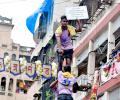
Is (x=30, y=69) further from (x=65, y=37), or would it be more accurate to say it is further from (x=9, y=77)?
(x=9, y=77)

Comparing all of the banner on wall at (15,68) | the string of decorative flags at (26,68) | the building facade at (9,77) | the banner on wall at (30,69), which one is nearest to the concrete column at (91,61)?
the string of decorative flags at (26,68)

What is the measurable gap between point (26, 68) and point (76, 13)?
11.0 feet

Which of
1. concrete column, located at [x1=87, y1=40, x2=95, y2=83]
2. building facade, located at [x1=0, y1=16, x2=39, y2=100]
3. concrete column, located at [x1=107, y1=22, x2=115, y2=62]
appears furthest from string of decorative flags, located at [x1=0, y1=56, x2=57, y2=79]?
building facade, located at [x1=0, y1=16, x2=39, y2=100]

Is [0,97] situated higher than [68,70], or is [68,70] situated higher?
[68,70]

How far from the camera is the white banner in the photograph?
26625mm

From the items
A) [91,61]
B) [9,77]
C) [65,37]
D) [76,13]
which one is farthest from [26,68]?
[9,77]

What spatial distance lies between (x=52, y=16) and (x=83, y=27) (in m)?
10.7

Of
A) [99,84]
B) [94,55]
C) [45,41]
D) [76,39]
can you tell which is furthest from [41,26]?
[99,84]

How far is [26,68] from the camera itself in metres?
26.6

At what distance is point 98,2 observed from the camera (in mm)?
30422

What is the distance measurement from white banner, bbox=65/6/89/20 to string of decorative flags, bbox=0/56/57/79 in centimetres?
237

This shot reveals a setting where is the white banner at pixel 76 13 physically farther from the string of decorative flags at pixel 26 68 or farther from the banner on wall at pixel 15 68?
the banner on wall at pixel 15 68

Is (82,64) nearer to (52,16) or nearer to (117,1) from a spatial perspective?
(117,1)

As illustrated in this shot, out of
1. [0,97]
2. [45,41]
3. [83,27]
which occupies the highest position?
[83,27]
